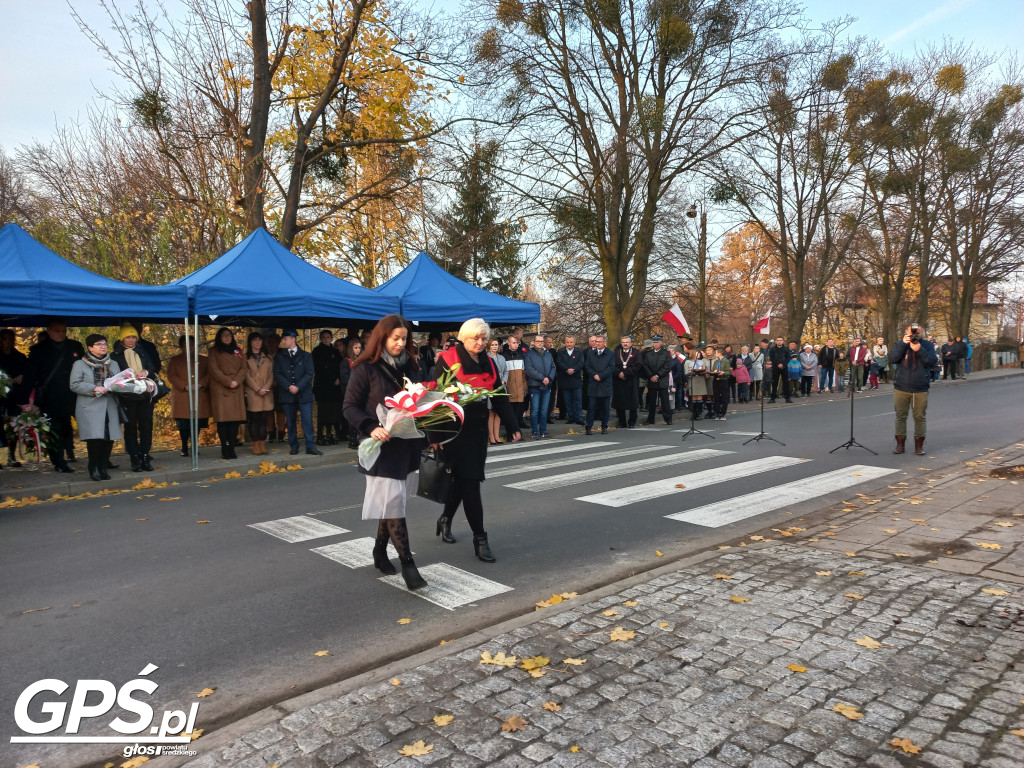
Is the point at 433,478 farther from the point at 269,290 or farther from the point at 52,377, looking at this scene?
the point at 52,377

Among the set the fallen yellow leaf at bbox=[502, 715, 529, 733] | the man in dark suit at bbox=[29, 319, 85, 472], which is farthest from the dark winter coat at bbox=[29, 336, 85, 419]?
the fallen yellow leaf at bbox=[502, 715, 529, 733]

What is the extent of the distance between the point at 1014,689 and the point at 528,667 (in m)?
2.34

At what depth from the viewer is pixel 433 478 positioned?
208 inches

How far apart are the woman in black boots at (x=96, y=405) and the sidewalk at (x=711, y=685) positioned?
25.7 feet

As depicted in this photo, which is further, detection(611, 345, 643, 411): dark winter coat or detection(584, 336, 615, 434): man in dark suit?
detection(611, 345, 643, 411): dark winter coat

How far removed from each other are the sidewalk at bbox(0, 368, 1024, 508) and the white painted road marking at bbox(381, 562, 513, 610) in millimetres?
6144

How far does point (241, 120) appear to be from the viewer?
59.9 ft

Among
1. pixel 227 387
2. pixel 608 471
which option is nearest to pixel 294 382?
pixel 227 387

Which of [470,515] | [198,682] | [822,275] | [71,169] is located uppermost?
[71,169]

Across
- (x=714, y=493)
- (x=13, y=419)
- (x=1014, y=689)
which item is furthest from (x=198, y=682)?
(x=13, y=419)

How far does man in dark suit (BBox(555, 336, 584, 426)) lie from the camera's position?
15.1 m

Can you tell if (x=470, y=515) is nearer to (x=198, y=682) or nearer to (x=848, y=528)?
(x=198, y=682)

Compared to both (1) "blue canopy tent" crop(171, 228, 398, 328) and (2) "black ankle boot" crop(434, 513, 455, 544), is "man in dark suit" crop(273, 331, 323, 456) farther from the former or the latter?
(2) "black ankle boot" crop(434, 513, 455, 544)

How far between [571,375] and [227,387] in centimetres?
722
